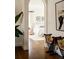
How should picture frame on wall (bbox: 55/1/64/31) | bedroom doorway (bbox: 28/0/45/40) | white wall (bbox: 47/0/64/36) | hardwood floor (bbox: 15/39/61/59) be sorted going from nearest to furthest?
hardwood floor (bbox: 15/39/61/59) → picture frame on wall (bbox: 55/1/64/31) → white wall (bbox: 47/0/64/36) → bedroom doorway (bbox: 28/0/45/40)

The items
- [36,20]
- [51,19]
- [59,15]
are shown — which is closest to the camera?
[59,15]

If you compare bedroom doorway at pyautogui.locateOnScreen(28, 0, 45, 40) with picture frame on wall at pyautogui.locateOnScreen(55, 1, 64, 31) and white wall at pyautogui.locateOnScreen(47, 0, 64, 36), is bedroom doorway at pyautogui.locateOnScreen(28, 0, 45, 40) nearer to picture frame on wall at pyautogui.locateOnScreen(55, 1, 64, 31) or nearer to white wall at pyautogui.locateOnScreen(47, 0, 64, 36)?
white wall at pyautogui.locateOnScreen(47, 0, 64, 36)

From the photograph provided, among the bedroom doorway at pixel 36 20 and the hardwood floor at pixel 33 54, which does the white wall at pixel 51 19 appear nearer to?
the hardwood floor at pixel 33 54

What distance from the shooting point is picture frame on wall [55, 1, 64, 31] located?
5.56 m

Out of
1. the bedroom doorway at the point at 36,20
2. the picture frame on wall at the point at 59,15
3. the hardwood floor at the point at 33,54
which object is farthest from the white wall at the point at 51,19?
the bedroom doorway at the point at 36,20

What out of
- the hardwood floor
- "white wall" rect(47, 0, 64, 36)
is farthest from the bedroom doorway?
the hardwood floor

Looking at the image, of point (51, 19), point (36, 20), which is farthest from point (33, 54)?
point (36, 20)

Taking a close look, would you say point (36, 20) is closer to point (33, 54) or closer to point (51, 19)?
point (51, 19)

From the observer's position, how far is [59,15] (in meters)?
5.89

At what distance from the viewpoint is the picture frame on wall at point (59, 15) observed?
5.56 m
